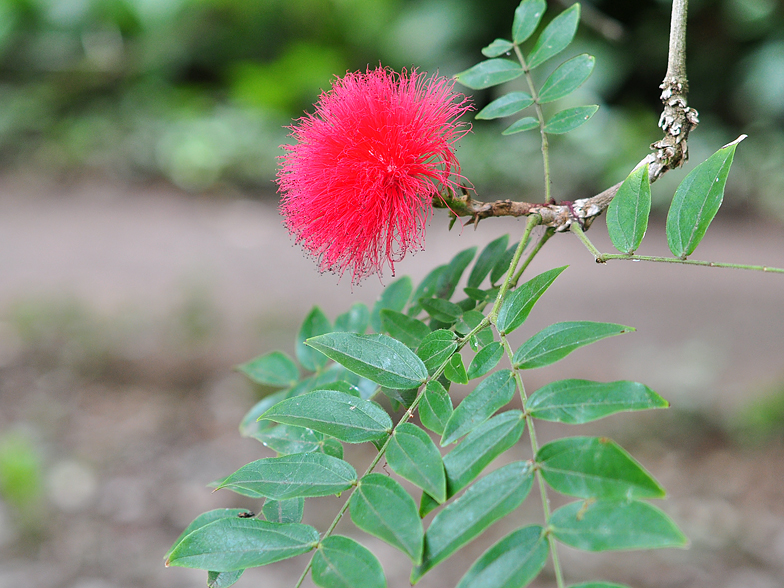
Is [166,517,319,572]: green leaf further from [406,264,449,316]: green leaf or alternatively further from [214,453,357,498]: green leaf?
[406,264,449,316]: green leaf

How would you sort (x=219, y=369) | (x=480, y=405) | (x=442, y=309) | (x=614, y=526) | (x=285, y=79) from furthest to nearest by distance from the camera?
(x=285, y=79) → (x=219, y=369) → (x=442, y=309) → (x=480, y=405) → (x=614, y=526)

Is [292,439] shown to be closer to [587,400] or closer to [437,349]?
[437,349]

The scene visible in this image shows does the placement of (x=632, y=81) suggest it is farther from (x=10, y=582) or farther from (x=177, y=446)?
(x=10, y=582)

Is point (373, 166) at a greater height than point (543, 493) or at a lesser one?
greater

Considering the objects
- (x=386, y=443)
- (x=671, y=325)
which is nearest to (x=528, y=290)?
(x=386, y=443)

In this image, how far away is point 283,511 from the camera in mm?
560

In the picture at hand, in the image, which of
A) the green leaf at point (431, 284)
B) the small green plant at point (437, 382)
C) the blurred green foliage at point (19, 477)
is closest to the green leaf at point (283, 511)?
the small green plant at point (437, 382)

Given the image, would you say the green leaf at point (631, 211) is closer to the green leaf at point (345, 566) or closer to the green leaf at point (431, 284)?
the green leaf at point (431, 284)

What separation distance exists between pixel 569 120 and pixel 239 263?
9.16ft

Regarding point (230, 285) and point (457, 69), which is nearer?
point (230, 285)

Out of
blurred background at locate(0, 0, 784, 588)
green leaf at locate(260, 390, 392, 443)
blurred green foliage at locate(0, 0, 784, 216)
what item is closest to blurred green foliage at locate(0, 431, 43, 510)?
blurred background at locate(0, 0, 784, 588)

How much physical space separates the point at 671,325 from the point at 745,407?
753 millimetres

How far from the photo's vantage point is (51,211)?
3762 mm

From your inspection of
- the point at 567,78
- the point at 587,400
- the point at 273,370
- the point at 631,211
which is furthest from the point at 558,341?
the point at 273,370
